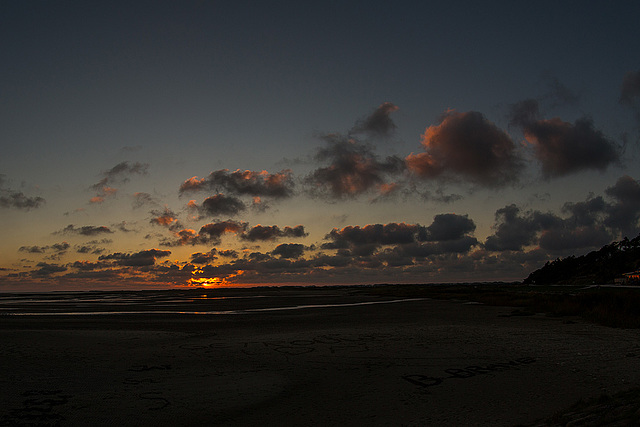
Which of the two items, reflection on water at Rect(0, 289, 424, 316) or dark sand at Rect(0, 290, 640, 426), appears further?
reflection on water at Rect(0, 289, 424, 316)

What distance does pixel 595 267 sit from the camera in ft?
397

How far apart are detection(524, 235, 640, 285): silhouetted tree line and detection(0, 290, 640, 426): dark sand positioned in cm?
10265

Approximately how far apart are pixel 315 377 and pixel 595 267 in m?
135

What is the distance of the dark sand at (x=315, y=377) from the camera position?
A: 834cm

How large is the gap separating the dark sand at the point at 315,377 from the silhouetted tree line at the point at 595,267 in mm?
102645

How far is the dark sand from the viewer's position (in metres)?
8.34

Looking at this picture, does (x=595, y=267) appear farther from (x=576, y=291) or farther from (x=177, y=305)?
(x=177, y=305)

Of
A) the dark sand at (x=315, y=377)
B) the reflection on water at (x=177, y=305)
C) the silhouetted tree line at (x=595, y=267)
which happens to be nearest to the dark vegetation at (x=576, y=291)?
the silhouetted tree line at (x=595, y=267)

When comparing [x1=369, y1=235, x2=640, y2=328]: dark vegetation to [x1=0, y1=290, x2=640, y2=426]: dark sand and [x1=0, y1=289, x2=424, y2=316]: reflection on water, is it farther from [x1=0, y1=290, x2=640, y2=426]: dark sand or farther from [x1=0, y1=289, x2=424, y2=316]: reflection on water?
[x1=0, y1=289, x2=424, y2=316]: reflection on water

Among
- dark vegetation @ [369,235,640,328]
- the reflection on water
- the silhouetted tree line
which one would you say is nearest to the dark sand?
dark vegetation @ [369,235,640,328]

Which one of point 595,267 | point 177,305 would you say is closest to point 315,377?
point 177,305

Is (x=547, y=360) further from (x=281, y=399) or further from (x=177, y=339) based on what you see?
(x=177, y=339)

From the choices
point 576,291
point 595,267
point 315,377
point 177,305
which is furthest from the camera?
point 595,267

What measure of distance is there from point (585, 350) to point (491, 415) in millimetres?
7882
